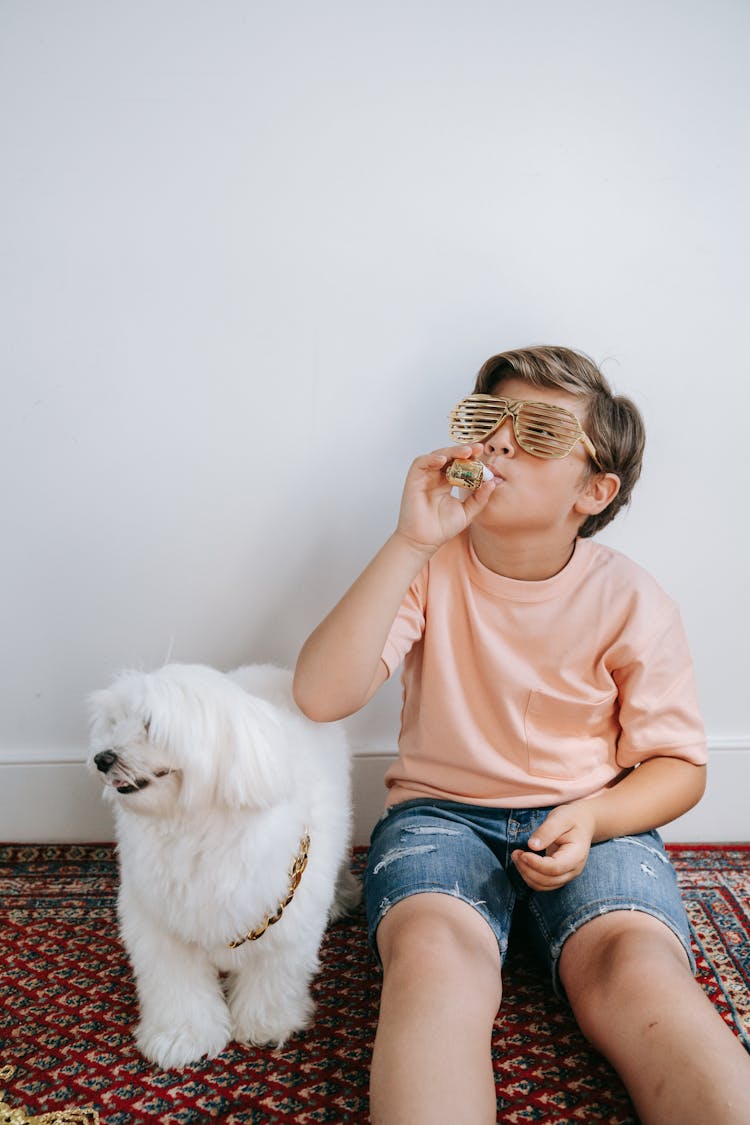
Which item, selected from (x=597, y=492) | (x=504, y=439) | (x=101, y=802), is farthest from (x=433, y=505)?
(x=101, y=802)

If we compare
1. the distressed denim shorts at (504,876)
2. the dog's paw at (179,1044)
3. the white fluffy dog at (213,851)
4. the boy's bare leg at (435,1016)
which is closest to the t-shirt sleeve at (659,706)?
the distressed denim shorts at (504,876)

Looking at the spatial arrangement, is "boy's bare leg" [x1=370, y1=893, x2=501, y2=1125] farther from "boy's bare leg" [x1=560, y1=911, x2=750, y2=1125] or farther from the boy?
"boy's bare leg" [x1=560, y1=911, x2=750, y2=1125]

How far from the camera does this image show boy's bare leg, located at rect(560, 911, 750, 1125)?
72cm

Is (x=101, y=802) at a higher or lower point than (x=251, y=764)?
lower

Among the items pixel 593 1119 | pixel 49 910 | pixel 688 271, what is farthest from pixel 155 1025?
pixel 688 271

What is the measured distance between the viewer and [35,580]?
1394 mm

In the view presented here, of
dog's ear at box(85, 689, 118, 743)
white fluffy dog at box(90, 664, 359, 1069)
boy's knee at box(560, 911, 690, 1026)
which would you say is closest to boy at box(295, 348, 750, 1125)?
boy's knee at box(560, 911, 690, 1026)

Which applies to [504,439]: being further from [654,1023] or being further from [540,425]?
[654,1023]

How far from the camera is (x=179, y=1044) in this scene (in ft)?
3.19

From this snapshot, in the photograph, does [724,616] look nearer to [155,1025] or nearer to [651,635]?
[651,635]

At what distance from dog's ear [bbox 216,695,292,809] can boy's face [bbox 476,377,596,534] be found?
42 cm

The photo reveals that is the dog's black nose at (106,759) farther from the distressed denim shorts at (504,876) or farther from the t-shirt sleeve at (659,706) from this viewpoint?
the t-shirt sleeve at (659,706)

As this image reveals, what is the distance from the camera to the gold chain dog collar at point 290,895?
98 cm

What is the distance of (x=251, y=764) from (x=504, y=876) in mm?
404
